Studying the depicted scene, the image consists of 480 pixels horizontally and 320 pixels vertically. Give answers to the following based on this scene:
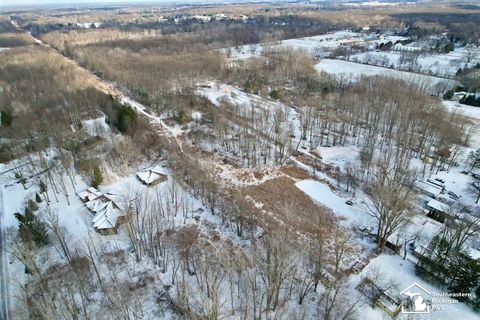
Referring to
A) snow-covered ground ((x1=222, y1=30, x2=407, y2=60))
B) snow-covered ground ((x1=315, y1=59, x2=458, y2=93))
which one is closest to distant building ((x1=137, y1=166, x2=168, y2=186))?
snow-covered ground ((x1=315, y1=59, x2=458, y2=93))

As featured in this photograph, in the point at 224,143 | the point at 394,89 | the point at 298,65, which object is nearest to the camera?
the point at 224,143

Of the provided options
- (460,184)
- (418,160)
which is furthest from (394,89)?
(460,184)

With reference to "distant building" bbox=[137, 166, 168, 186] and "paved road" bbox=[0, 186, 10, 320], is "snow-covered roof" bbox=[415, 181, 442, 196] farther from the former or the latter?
"paved road" bbox=[0, 186, 10, 320]

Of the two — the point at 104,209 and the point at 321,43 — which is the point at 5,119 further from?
the point at 321,43

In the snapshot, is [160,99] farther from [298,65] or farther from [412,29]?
[412,29]

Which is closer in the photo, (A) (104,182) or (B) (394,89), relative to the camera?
(A) (104,182)

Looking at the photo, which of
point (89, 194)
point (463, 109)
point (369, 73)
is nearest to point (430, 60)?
point (369, 73)
